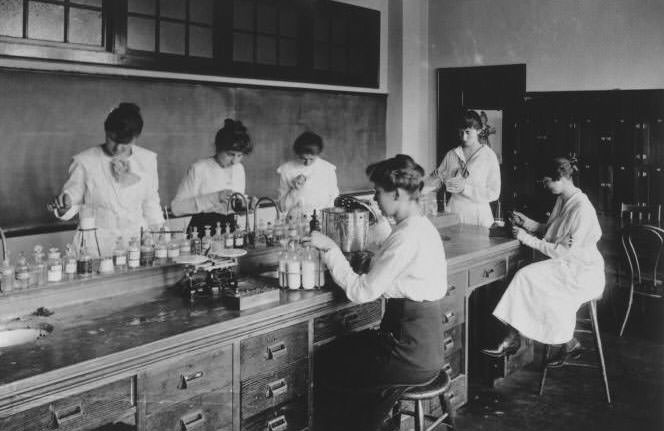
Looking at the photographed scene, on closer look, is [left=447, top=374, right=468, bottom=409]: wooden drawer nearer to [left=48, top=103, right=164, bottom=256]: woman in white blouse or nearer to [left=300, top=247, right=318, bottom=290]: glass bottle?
[left=300, top=247, right=318, bottom=290]: glass bottle

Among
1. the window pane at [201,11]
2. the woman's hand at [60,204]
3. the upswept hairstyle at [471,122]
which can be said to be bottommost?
the woman's hand at [60,204]

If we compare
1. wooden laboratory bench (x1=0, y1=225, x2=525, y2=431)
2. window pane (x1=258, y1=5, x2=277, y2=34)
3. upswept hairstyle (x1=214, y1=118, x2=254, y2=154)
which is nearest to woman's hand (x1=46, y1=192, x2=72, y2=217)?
wooden laboratory bench (x1=0, y1=225, x2=525, y2=431)

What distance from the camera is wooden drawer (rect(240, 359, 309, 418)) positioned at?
2.81m

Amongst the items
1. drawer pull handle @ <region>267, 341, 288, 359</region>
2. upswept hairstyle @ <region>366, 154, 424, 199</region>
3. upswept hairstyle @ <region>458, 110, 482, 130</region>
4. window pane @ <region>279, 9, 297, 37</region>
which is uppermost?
window pane @ <region>279, 9, 297, 37</region>

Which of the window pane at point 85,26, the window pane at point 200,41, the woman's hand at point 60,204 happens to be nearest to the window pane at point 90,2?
the window pane at point 85,26

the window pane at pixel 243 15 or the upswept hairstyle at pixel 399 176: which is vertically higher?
the window pane at pixel 243 15

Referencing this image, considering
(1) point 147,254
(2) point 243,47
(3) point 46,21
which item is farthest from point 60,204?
(2) point 243,47

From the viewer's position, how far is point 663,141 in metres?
7.07

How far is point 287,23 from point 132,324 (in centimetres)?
548

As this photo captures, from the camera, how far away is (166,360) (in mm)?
2477

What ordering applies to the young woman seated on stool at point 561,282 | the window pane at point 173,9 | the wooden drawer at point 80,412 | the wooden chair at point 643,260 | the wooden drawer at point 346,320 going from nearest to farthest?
the wooden drawer at point 80,412
the wooden drawer at point 346,320
the young woman seated on stool at point 561,282
the wooden chair at point 643,260
the window pane at point 173,9

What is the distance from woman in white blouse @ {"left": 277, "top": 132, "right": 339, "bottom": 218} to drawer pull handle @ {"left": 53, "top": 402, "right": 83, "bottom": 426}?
325 centimetres

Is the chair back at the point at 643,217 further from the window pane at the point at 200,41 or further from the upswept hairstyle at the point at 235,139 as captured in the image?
→ the window pane at the point at 200,41

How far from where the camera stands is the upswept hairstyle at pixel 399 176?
3.09 metres
